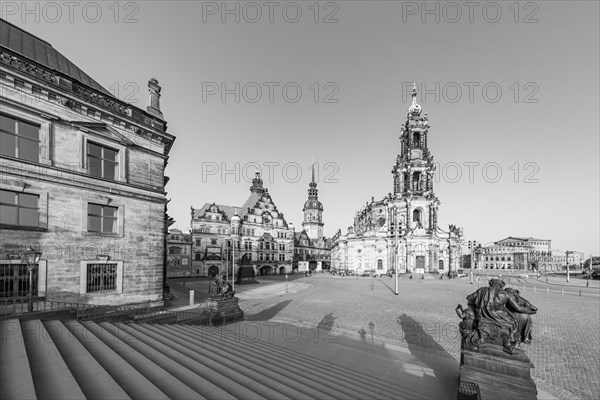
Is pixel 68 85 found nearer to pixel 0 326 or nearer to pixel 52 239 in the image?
pixel 52 239

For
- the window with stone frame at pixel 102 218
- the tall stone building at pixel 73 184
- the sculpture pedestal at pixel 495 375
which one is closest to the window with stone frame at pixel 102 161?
the tall stone building at pixel 73 184

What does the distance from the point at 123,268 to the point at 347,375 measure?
13178mm

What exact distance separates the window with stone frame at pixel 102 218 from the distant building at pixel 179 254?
1457 inches

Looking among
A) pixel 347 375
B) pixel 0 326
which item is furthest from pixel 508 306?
pixel 0 326

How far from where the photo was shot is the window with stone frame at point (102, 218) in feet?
44.8

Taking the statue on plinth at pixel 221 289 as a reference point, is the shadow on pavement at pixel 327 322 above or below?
below

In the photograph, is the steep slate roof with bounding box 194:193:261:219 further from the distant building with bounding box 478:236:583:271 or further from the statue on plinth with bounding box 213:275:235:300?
the distant building with bounding box 478:236:583:271

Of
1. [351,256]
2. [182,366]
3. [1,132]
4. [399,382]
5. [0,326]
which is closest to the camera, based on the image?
[182,366]

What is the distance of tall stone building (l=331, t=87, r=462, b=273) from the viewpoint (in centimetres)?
5312

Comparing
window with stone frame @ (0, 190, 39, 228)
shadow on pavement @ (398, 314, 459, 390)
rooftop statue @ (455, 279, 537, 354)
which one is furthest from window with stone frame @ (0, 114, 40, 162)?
shadow on pavement @ (398, 314, 459, 390)

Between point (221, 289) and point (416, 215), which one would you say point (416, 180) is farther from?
point (221, 289)

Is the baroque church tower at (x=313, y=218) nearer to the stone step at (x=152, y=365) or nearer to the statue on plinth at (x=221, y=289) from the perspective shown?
the statue on plinth at (x=221, y=289)

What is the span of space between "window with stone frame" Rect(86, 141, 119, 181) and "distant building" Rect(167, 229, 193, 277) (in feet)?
123

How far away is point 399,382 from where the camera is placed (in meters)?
7.72
